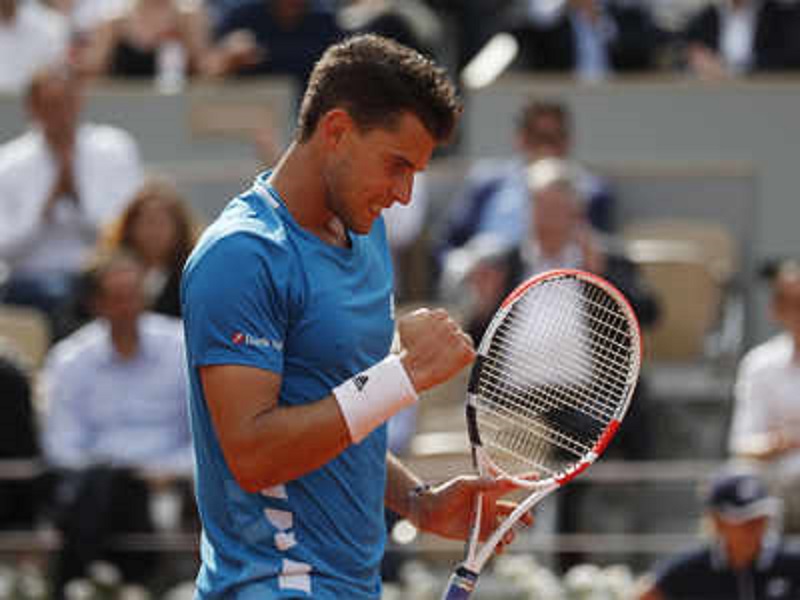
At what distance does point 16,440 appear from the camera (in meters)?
7.75

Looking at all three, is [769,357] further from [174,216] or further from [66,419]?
[66,419]

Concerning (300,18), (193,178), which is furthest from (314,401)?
(300,18)

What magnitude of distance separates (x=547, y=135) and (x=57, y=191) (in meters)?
2.23

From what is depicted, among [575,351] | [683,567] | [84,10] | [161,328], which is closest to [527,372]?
[575,351]

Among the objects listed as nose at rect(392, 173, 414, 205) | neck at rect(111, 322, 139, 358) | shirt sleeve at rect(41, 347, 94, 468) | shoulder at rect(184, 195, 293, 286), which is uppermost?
nose at rect(392, 173, 414, 205)

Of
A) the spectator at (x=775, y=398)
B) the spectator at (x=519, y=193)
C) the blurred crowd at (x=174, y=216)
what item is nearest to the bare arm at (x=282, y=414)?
the blurred crowd at (x=174, y=216)

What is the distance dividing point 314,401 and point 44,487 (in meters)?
4.33

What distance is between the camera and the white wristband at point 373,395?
10.7ft

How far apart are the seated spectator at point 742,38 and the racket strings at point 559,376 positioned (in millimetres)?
6018

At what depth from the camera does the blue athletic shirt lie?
3.27 m

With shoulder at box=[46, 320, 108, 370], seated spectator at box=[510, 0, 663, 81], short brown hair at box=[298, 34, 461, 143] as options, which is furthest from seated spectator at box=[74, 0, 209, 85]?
short brown hair at box=[298, 34, 461, 143]

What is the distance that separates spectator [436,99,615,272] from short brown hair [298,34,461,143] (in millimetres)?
5347

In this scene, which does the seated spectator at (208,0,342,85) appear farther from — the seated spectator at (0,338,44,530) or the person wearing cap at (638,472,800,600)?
the person wearing cap at (638,472,800,600)

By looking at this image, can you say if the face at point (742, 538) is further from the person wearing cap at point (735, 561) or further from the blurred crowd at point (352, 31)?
the blurred crowd at point (352, 31)
